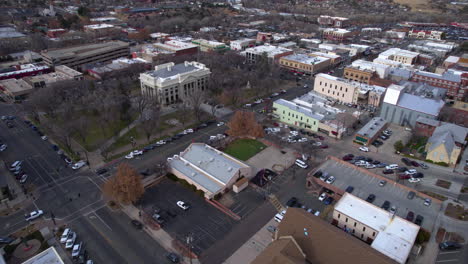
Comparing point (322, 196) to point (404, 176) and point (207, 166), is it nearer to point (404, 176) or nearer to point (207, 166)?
point (404, 176)

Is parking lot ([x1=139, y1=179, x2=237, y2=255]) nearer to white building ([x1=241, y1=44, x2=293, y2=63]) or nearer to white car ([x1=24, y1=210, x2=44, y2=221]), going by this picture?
white car ([x1=24, y1=210, x2=44, y2=221])

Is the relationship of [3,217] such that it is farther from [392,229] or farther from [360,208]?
[392,229]

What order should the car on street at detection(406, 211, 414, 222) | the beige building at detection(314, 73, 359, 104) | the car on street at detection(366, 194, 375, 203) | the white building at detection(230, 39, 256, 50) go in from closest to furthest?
the car on street at detection(406, 211, 414, 222) → the car on street at detection(366, 194, 375, 203) → the beige building at detection(314, 73, 359, 104) → the white building at detection(230, 39, 256, 50)

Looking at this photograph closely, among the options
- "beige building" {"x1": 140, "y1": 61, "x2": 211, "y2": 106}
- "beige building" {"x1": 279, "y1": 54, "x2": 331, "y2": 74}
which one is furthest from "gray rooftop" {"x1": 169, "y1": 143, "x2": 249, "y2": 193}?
"beige building" {"x1": 279, "y1": 54, "x2": 331, "y2": 74}

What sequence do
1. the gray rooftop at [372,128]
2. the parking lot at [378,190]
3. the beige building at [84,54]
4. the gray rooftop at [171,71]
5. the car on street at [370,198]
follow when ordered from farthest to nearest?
the beige building at [84,54], the gray rooftop at [171,71], the gray rooftop at [372,128], the car on street at [370,198], the parking lot at [378,190]

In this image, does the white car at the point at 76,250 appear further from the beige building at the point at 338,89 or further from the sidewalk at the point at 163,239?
the beige building at the point at 338,89

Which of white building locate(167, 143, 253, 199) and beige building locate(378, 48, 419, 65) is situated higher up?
beige building locate(378, 48, 419, 65)

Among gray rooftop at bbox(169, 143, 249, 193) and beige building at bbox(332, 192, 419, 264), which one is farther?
gray rooftop at bbox(169, 143, 249, 193)

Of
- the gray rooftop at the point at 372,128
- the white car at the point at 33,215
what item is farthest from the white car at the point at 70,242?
the gray rooftop at the point at 372,128
